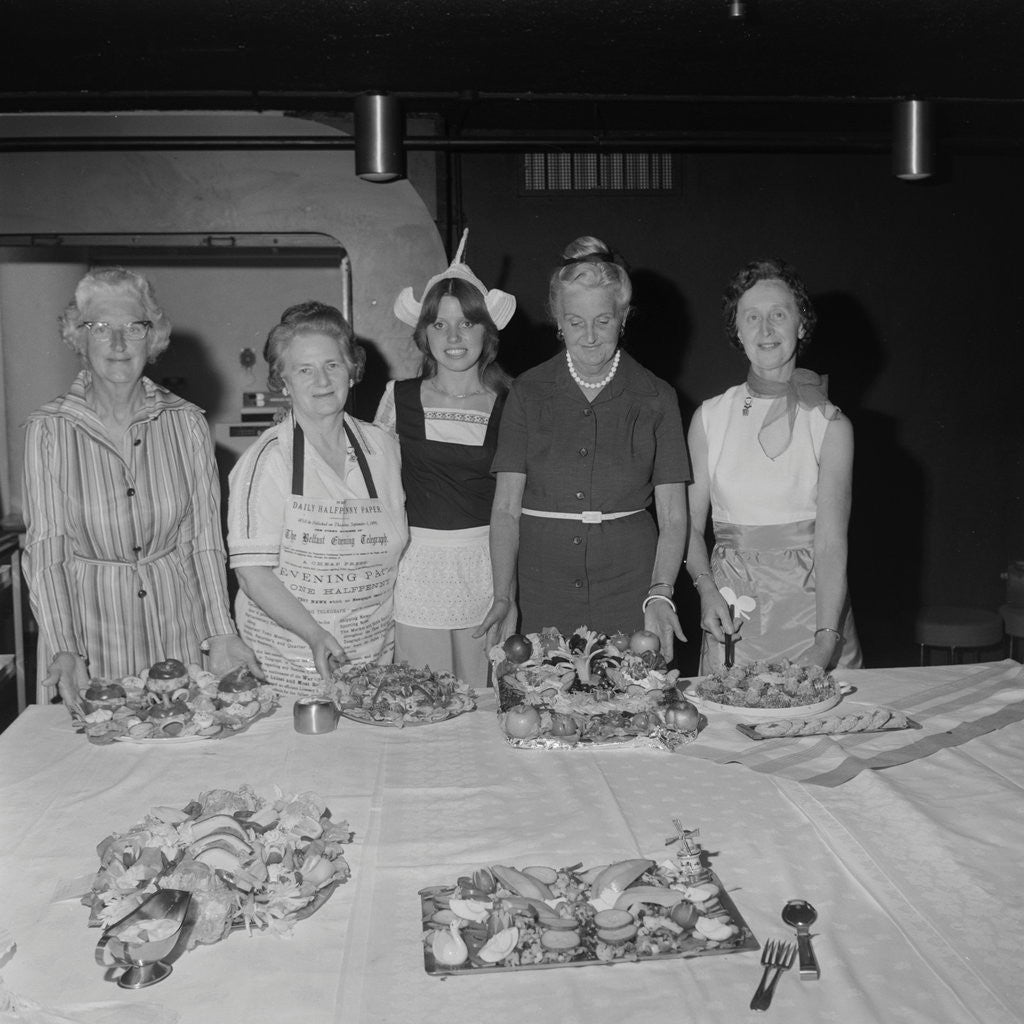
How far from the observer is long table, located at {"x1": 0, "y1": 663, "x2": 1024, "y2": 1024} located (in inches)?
49.5

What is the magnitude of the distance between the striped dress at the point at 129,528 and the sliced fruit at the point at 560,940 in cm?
149

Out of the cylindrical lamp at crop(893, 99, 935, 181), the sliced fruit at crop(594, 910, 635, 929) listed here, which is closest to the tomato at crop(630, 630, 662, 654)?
the sliced fruit at crop(594, 910, 635, 929)

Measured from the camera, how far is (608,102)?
4387 mm

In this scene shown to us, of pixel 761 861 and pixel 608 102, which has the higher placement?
pixel 608 102

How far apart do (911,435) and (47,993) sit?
15.8 feet

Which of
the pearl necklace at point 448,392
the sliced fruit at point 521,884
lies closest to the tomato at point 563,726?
the sliced fruit at point 521,884

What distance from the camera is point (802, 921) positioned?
1.37 metres

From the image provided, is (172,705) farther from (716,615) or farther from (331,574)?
(716,615)

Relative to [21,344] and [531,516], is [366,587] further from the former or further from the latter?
Answer: [21,344]

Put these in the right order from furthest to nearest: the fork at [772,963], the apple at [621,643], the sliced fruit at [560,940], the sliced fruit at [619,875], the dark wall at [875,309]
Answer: the dark wall at [875,309], the apple at [621,643], the sliced fruit at [619,875], the sliced fruit at [560,940], the fork at [772,963]

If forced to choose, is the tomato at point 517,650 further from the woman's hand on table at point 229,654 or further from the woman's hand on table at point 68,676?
the woman's hand on table at point 68,676

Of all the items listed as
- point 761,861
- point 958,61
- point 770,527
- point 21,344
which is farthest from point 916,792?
point 21,344

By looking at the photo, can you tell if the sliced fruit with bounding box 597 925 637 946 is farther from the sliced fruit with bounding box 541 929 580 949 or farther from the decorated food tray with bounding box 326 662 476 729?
the decorated food tray with bounding box 326 662 476 729

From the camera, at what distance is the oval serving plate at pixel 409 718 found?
85.4 inches
